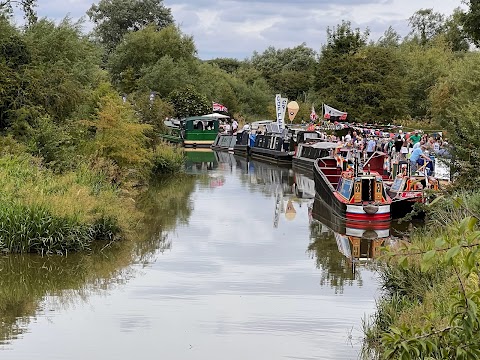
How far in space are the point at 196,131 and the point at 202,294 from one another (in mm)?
46280

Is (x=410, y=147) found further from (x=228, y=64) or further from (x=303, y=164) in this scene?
(x=228, y=64)

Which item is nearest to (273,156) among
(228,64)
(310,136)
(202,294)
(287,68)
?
(310,136)

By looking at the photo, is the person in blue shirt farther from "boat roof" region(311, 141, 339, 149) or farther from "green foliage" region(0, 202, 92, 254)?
"green foliage" region(0, 202, 92, 254)

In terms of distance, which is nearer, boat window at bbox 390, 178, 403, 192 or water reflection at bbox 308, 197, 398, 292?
water reflection at bbox 308, 197, 398, 292

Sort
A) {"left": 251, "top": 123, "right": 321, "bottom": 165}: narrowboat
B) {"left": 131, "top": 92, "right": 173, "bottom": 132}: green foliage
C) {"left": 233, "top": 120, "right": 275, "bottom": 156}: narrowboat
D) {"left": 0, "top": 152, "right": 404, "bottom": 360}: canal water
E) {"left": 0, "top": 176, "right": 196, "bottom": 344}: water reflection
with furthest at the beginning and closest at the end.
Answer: {"left": 233, "top": 120, "right": 275, "bottom": 156}: narrowboat < {"left": 251, "top": 123, "right": 321, "bottom": 165}: narrowboat < {"left": 131, "top": 92, "right": 173, "bottom": 132}: green foliage < {"left": 0, "top": 176, "right": 196, "bottom": 344}: water reflection < {"left": 0, "top": 152, "right": 404, "bottom": 360}: canal water

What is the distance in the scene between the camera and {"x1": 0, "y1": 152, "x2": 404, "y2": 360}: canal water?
11953mm

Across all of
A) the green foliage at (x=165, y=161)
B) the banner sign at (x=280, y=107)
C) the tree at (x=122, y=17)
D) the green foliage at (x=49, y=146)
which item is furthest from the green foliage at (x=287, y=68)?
the green foliage at (x=49, y=146)

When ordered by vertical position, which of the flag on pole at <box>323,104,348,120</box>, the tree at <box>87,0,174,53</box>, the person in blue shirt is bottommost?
the person in blue shirt

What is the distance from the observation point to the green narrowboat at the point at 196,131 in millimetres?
60406

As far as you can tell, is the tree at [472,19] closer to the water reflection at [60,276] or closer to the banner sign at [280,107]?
the water reflection at [60,276]

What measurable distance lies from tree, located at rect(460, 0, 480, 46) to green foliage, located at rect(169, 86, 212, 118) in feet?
116

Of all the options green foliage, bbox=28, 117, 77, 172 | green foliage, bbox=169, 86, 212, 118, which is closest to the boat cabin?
green foliage, bbox=28, 117, 77, 172

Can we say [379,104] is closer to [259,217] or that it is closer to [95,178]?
[259,217]

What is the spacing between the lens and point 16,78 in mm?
26703
